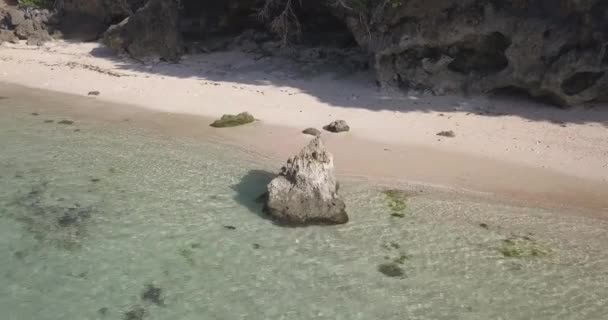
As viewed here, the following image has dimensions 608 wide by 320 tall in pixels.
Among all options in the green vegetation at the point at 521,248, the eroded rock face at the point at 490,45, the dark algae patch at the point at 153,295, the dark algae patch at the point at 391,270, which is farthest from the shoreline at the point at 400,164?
the dark algae patch at the point at 153,295

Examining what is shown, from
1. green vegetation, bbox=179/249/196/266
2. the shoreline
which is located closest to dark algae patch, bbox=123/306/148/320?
green vegetation, bbox=179/249/196/266

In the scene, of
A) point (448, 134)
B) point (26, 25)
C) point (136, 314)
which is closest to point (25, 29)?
point (26, 25)

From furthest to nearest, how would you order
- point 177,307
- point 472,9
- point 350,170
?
point 472,9 → point 350,170 → point 177,307

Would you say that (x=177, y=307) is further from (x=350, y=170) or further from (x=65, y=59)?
(x=65, y=59)

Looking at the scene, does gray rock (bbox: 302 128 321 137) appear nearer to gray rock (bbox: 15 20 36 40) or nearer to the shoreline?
the shoreline

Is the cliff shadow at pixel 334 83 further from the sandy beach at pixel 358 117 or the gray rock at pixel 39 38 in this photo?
the gray rock at pixel 39 38

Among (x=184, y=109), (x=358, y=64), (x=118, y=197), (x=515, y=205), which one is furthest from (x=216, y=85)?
(x=515, y=205)
